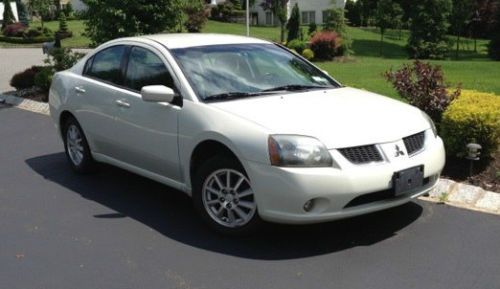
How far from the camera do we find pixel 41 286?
406 centimetres


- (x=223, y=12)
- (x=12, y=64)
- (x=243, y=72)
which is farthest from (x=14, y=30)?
(x=243, y=72)

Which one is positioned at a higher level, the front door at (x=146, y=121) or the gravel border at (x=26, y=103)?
the front door at (x=146, y=121)

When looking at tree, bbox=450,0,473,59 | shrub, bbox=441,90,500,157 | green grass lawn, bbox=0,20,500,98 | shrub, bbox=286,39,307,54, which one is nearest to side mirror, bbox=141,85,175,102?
shrub, bbox=441,90,500,157

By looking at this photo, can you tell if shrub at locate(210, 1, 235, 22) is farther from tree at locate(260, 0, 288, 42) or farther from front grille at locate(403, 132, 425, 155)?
front grille at locate(403, 132, 425, 155)

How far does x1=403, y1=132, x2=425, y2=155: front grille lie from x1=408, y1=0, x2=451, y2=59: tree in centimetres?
3254

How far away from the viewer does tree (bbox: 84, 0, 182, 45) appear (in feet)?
39.1

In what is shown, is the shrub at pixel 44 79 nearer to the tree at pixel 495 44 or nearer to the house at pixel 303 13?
the tree at pixel 495 44

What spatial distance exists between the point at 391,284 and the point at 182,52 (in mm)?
2737

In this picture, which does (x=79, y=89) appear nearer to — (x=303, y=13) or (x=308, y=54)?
(x=308, y=54)

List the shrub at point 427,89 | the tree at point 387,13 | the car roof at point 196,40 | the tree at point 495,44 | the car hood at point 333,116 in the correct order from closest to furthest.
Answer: the car hood at point 333,116, the car roof at point 196,40, the shrub at point 427,89, the tree at point 495,44, the tree at point 387,13

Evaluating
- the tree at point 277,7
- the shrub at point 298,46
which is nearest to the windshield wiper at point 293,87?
the shrub at point 298,46

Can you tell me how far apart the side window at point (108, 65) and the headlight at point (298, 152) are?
228 centimetres

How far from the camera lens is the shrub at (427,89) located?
6623 millimetres

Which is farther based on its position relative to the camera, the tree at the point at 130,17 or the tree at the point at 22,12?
the tree at the point at 22,12
